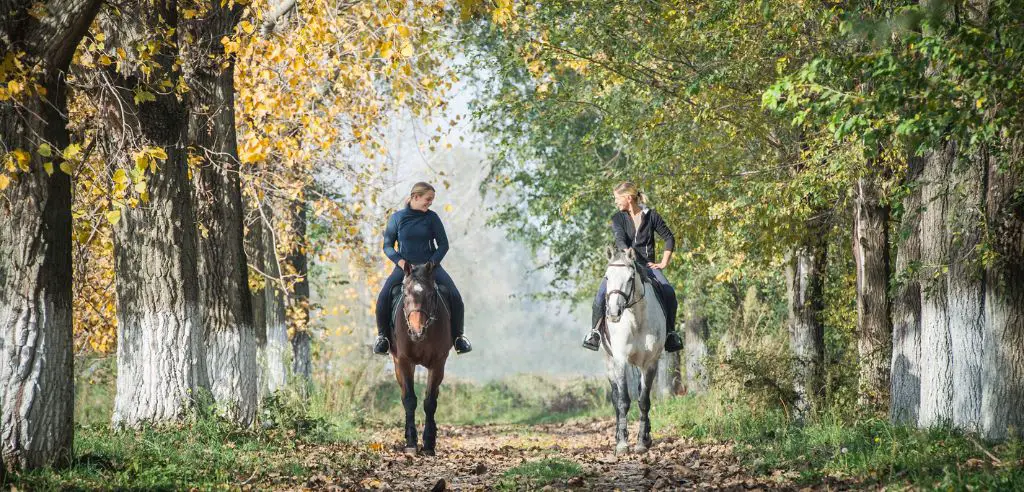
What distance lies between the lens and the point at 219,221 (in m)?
12.9

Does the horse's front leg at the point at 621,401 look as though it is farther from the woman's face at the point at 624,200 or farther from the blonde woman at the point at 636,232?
the woman's face at the point at 624,200

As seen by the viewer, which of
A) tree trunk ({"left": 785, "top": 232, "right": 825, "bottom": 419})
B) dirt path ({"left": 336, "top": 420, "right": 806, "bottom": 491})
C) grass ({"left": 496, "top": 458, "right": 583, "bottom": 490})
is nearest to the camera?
grass ({"left": 496, "top": 458, "right": 583, "bottom": 490})

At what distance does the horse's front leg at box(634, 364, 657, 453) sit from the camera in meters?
12.7

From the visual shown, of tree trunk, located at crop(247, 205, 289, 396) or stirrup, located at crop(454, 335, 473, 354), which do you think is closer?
stirrup, located at crop(454, 335, 473, 354)

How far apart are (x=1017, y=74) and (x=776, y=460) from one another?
4134mm

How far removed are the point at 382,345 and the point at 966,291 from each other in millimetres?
6635

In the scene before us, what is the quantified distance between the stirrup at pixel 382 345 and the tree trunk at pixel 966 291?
6442 millimetres

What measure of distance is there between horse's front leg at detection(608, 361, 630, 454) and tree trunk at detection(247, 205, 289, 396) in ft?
24.1

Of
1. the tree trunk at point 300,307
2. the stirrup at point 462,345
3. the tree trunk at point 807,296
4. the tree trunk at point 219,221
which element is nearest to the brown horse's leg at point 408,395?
the stirrup at point 462,345

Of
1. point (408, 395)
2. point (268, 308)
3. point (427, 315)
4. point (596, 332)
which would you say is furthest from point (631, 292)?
point (268, 308)

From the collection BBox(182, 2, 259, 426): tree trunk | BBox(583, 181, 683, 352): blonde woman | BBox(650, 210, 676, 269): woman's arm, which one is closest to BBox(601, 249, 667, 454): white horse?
BBox(583, 181, 683, 352): blonde woman

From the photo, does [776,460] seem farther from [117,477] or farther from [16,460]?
[16,460]

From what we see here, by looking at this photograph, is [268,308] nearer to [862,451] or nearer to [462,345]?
[462,345]

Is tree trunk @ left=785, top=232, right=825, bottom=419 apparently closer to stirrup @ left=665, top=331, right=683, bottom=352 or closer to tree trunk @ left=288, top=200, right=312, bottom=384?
stirrup @ left=665, top=331, right=683, bottom=352
